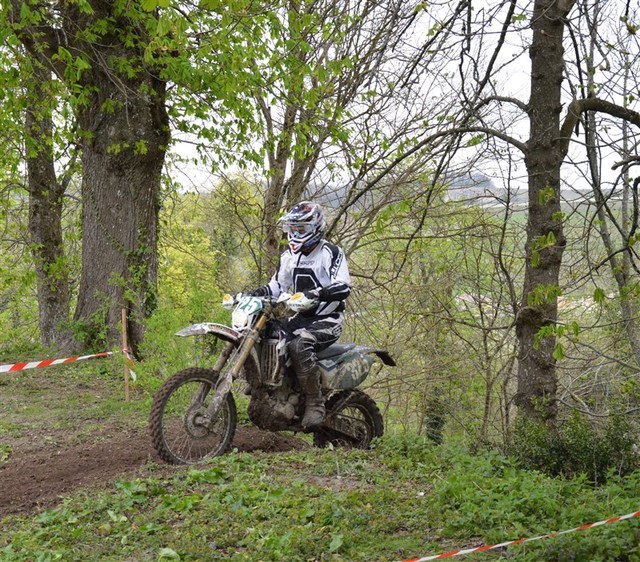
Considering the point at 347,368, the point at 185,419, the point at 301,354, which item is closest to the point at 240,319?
the point at 301,354

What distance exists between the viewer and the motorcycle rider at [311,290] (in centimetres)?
664

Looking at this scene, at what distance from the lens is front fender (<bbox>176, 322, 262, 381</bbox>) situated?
6.24 meters

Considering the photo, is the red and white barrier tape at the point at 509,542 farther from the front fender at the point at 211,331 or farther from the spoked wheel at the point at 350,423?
the spoked wheel at the point at 350,423

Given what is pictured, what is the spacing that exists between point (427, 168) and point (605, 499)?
8.56 metres

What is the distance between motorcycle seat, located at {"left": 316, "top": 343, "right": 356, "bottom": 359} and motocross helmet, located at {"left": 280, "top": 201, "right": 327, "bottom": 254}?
97 cm

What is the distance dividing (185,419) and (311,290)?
151 cm

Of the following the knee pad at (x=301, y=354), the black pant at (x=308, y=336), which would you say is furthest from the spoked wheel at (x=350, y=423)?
the knee pad at (x=301, y=354)

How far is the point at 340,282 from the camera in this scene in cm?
684

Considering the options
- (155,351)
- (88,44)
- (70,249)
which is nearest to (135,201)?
(88,44)

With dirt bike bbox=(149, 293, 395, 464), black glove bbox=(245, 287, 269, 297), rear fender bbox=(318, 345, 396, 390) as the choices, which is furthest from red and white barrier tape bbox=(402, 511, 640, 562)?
black glove bbox=(245, 287, 269, 297)

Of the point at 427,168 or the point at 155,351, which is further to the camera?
the point at 427,168

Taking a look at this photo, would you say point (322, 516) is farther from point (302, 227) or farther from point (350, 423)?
point (302, 227)

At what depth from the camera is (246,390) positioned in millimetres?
6680

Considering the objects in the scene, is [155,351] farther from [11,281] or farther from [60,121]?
[60,121]
